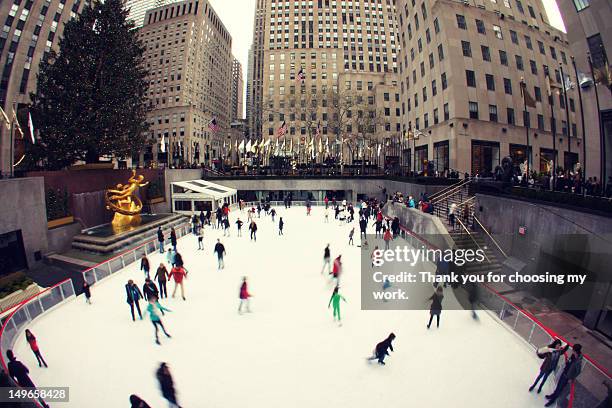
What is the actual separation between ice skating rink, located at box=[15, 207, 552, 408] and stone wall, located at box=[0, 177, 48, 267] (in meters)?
7.38

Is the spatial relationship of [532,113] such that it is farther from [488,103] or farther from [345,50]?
[345,50]

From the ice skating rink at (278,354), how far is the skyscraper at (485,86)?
22.6 metres

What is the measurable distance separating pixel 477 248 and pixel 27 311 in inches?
681

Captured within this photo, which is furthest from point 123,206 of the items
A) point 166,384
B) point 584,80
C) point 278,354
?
point 584,80

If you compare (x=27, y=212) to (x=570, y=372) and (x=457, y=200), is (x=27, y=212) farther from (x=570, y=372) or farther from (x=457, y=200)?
(x=457, y=200)

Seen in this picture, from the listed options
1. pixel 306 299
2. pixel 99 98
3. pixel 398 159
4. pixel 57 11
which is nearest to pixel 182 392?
pixel 306 299

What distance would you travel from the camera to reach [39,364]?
7.46 meters

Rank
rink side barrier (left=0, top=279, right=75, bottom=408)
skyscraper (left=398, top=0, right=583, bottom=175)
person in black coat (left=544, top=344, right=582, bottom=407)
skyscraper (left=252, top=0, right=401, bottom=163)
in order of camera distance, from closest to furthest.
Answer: person in black coat (left=544, top=344, right=582, bottom=407)
rink side barrier (left=0, top=279, right=75, bottom=408)
skyscraper (left=398, top=0, right=583, bottom=175)
skyscraper (left=252, top=0, right=401, bottom=163)

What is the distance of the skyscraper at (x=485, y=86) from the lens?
29.5 meters

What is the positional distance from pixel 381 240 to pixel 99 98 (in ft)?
74.6

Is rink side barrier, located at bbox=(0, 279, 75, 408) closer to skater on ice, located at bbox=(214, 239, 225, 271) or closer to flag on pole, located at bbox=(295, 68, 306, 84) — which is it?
skater on ice, located at bbox=(214, 239, 225, 271)

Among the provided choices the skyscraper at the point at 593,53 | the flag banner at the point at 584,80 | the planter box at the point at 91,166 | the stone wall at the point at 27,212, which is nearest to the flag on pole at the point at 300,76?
the planter box at the point at 91,166

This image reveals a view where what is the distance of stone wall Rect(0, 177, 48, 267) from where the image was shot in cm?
1484

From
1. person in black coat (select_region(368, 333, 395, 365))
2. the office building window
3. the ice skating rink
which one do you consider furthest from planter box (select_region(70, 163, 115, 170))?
the office building window
